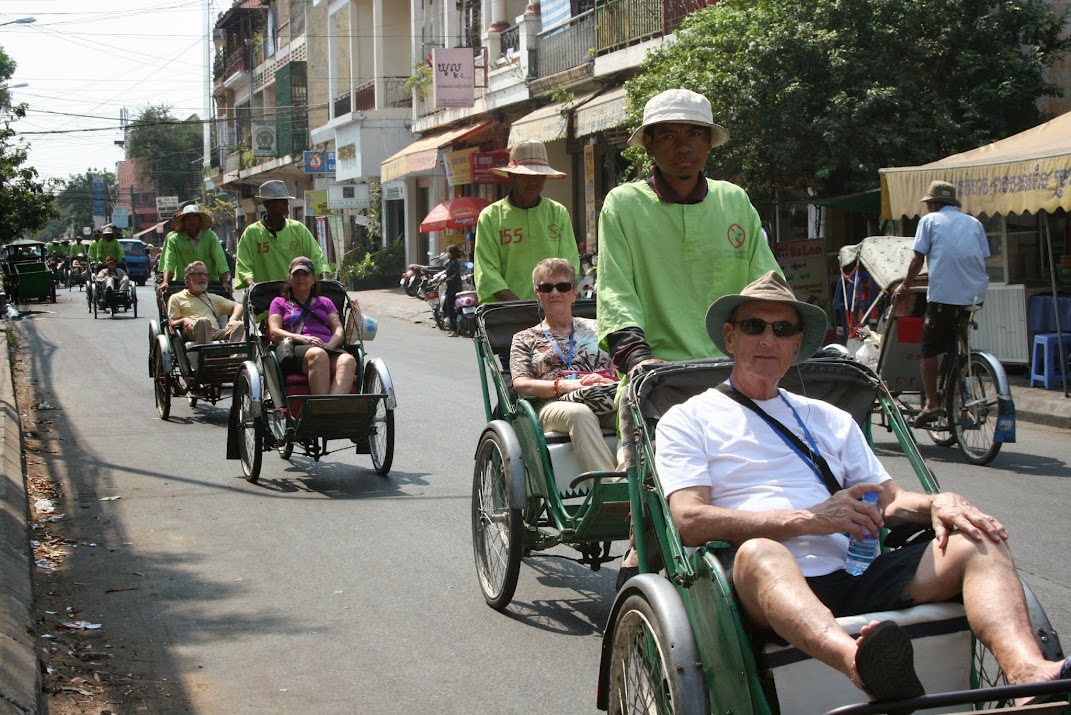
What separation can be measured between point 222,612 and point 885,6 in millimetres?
12362

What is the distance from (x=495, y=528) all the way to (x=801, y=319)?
7.93ft

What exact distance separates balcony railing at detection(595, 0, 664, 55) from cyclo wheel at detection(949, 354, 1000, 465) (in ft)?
46.8

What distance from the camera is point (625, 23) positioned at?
2350cm

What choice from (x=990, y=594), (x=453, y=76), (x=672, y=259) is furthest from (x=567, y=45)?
(x=990, y=594)

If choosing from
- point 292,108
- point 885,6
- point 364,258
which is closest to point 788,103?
point 885,6

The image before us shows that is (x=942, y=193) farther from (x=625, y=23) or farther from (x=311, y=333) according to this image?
(x=625, y=23)

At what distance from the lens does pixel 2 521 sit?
6293 mm

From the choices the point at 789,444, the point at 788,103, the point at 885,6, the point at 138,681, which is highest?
the point at 885,6

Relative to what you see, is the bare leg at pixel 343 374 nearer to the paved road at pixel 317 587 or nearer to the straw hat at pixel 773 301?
the paved road at pixel 317 587

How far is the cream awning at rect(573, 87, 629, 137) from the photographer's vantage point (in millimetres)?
21516

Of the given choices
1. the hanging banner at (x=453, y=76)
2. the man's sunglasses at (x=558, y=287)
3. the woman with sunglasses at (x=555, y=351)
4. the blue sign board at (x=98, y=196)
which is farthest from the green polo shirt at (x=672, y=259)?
the blue sign board at (x=98, y=196)

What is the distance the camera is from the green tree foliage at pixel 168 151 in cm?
8606

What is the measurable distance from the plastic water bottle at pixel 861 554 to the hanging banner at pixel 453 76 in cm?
2722

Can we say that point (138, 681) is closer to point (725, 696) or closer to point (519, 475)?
point (519, 475)
